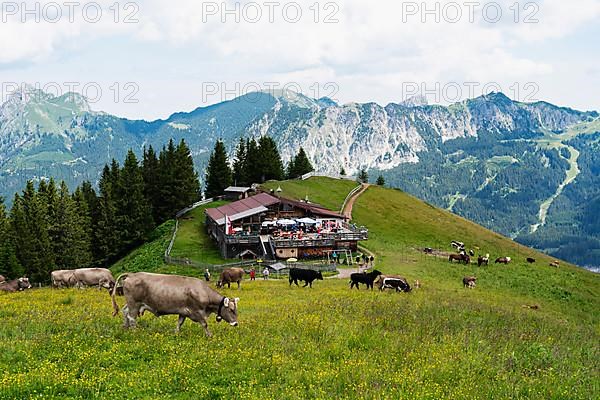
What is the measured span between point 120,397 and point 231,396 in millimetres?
2623

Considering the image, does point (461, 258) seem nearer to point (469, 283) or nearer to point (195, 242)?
point (469, 283)

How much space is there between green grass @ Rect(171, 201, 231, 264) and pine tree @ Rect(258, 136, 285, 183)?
25.7m

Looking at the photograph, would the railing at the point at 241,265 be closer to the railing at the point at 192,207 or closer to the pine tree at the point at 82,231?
the pine tree at the point at 82,231

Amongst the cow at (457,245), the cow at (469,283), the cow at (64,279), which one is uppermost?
the cow at (64,279)

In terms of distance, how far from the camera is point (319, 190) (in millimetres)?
111438

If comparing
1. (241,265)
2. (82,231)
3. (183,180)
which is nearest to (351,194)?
(183,180)

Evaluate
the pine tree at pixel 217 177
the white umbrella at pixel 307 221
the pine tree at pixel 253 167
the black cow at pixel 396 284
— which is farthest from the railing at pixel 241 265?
the pine tree at pixel 253 167

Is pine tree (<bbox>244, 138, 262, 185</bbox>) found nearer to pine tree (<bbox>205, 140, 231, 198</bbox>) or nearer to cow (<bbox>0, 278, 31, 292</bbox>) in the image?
pine tree (<bbox>205, 140, 231, 198</bbox>)

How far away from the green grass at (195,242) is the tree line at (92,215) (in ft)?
17.6

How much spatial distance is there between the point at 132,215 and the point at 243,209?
2080 cm

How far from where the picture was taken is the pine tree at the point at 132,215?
8050 centimetres

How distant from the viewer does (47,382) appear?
39.5ft

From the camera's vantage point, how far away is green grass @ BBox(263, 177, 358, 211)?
325 ft

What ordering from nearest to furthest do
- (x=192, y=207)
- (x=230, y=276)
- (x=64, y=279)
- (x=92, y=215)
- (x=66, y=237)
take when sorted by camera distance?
(x=64, y=279)
(x=230, y=276)
(x=66, y=237)
(x=92, y=215)
(x=192, y=207)
